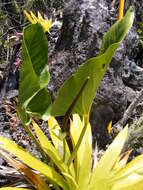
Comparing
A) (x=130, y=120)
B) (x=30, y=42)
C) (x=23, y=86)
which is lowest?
(x=130, y=120)

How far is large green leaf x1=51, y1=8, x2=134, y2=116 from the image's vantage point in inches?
29.7

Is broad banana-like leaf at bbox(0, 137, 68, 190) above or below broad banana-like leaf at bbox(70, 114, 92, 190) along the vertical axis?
above

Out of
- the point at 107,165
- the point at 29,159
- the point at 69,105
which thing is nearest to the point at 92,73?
the point at 69,105

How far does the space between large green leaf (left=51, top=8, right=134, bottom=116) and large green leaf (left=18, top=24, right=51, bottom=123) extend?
61mm

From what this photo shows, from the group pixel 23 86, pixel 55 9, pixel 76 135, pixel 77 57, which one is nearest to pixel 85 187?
pixel 76 135

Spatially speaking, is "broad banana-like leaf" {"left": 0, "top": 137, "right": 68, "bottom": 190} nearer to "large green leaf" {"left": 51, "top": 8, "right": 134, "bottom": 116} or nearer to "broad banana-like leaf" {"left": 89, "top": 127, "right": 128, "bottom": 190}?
"broad banana-like leaf" {"left": 89, "top": 127, "right": 128, "bottom": 190}

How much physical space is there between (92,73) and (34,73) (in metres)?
0.17

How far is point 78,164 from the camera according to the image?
3.76 ft

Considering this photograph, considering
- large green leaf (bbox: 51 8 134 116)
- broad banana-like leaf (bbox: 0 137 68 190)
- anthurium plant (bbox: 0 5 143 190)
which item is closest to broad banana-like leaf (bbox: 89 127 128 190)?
anthurium plant (bbox: 0 5 143 190)

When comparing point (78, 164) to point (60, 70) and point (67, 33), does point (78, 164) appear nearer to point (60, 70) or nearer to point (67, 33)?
point (60, 70)

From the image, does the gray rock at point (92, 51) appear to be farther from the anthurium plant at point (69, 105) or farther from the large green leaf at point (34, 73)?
the large green leaf at point (34, 73)

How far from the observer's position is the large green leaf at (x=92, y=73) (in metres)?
0.76

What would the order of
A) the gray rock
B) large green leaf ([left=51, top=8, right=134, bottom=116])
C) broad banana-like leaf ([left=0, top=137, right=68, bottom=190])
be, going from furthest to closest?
1. the gray rock
2. broad banana-like leaf ([left=0, top=137, right=68, bottom=190])
3. large green leaf ([left=51, top=8, right=134, bottom=116])

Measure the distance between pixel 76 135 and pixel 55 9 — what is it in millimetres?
2207
